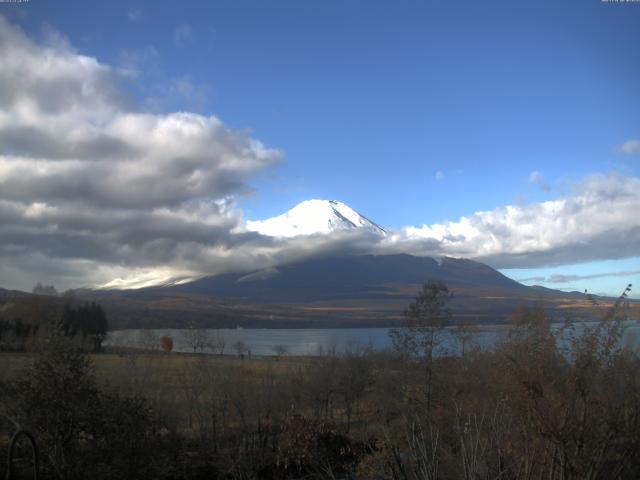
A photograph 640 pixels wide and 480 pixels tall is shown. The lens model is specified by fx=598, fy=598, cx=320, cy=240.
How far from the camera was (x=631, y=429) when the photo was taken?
8484 mm

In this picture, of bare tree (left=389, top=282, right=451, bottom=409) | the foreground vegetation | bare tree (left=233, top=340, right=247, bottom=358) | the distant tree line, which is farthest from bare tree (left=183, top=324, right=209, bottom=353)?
bare tree (left=389, top=282, right=451, bottom=409)

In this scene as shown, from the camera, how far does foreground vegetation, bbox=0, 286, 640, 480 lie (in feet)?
27.9

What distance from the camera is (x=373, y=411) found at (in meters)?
32.3

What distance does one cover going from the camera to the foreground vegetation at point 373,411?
27.9ft

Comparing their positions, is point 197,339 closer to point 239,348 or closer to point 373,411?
point 239,348

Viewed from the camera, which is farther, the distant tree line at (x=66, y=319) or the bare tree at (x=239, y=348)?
the bare tree at (x=239, y=348)

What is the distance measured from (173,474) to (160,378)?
42.2 ft

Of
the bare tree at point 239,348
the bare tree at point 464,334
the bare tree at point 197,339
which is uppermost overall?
the bare tree at point 464,334

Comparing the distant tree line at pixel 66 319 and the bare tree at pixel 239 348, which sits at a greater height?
the distant tree line at pixel 66 319

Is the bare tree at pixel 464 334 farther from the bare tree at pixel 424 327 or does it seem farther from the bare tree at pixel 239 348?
the bare tree at pixel 239 348

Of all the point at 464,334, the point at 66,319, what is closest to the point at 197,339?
the point at 66,319

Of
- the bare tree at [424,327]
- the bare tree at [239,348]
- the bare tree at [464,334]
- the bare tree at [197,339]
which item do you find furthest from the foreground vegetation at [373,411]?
the bare tree at [239,348]

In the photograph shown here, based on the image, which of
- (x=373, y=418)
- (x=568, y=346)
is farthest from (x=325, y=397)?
(x=568, y=346)

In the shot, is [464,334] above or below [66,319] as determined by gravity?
below
